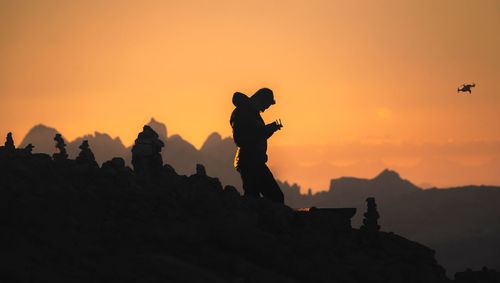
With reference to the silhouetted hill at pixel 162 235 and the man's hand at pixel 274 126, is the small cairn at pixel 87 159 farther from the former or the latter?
the man's hand at pixel 274 126

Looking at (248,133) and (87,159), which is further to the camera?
(248,133)

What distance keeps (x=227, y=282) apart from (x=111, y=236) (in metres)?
2.86

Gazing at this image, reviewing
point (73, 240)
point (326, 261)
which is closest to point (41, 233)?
point (73, 240)

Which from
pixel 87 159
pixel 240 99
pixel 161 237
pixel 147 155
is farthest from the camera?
pixel 240 99

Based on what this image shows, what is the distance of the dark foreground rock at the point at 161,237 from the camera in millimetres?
19812

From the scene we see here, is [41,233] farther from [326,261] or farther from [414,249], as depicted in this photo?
[414,249]

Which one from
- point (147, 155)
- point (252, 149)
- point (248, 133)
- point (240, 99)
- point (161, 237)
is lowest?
point (161, 237)

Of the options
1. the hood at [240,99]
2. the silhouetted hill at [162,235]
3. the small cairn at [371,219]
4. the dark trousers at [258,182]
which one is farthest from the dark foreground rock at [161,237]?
the hood at [240,99]

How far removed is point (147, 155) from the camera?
28.9 metres

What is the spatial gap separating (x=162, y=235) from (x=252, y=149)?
7611mm

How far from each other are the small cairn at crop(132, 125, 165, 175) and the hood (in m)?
2.55

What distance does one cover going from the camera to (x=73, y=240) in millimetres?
20859

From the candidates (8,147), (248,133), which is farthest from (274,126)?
Answer: (8,147)

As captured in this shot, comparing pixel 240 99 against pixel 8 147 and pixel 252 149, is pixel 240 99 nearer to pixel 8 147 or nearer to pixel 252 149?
pixel 252 149
